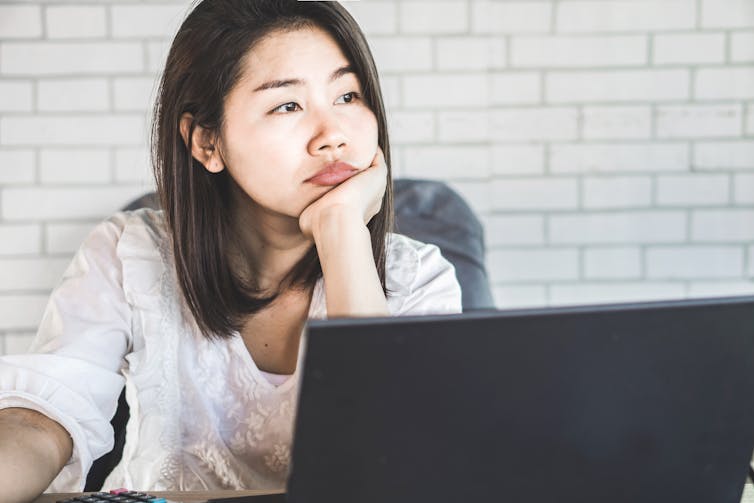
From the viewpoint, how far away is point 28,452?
109 centimetres

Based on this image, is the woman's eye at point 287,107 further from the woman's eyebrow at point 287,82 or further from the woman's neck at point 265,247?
the woman's neck at point 265,247

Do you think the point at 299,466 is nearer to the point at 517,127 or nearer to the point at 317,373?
the point at 317,373

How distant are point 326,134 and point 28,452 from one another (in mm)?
604

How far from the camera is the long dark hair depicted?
1.37 meters

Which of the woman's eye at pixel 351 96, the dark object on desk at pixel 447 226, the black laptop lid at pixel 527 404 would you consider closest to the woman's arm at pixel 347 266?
the woman's eye at pixel 351 96

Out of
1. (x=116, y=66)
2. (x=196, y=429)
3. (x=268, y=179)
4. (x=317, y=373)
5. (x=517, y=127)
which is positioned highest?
(x=116, y=66)

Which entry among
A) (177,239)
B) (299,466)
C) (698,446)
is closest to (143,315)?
(177,239)

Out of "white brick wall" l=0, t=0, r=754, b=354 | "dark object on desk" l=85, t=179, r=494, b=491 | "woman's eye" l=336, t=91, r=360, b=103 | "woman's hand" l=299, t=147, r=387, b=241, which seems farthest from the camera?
"white brick wall" l=0, t=0, r=754, b=354

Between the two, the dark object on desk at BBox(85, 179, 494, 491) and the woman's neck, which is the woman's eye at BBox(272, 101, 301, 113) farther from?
the dark object on desk at BBox(85, 179, 494, 491)

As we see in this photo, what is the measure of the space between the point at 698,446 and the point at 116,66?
7.21 ft

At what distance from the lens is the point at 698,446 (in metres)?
0.74

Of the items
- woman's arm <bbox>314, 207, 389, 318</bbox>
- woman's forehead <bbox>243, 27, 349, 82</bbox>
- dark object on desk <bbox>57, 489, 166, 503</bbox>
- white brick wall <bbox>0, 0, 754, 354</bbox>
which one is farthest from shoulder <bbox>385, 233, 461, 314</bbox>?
white brick wall <bbox>0, 0, 754, 354</bbox>

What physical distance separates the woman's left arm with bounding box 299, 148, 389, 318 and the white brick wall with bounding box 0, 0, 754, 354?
1.26m

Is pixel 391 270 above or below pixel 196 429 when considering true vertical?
above
